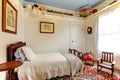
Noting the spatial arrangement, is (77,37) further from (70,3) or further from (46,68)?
(46,68)

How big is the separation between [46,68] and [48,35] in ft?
7.74

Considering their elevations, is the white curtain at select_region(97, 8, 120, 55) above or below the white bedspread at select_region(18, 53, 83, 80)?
above

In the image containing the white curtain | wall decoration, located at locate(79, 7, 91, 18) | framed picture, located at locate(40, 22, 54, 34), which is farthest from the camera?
wall decoration, located at locate(79, 7, 91, 18)

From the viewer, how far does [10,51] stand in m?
2.45

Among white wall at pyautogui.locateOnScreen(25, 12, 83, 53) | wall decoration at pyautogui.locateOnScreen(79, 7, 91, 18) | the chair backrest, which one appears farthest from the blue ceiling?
the chair backrest

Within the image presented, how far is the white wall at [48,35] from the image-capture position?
14.6 ft

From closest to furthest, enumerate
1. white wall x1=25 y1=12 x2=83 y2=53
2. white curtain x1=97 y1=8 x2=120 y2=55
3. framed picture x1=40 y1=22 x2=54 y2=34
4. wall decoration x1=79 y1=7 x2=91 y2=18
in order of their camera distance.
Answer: white curtain x1=97 y1=8 x2=120 y2=55 → white wall x1=25 y1=12 x2=83 y2=53 → framed picture x1=40 y1=22 x2=54 y2=34 → wall decoration x1=79 y1=7 x2=91 y2=18

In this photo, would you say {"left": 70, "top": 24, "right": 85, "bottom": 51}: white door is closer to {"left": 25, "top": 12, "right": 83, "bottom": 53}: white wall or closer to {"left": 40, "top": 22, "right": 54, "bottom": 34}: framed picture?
{"left": 25, "top": 12, "right": 83, "bottom": 53}: white wall

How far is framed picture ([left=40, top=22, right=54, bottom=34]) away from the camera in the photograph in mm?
4652

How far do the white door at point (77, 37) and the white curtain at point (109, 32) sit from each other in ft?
3.32

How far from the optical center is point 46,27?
475 cm

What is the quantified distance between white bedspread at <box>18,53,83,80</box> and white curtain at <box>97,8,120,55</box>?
1.80 metres

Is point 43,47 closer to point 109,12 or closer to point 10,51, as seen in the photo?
point 10,51

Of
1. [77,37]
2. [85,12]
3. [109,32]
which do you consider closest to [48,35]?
[77,37]
